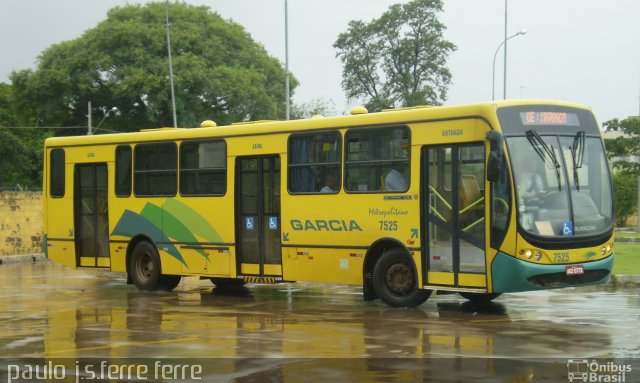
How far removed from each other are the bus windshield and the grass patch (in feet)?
20.9

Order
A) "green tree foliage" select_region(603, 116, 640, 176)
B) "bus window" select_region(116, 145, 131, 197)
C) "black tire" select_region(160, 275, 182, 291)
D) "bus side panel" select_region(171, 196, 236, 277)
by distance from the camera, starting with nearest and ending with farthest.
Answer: "bus side panel" select_region(171, 196, 236, 277), "black tire" select_region(160, 275, 182, 291), "bus window" select_region(116, 145, 131, 197), "green tree foliage" select_region(603, 116, 640, 176)

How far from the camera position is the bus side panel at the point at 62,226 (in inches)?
859

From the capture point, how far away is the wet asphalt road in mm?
10289

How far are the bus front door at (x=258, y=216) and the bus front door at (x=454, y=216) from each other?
335cm

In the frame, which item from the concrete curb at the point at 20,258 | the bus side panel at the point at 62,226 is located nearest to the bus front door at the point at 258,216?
the bus side panel at the point at 62,226

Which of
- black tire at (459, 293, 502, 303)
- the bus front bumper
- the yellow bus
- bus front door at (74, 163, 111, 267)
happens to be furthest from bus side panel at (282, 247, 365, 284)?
bus front door at (74, 163, 111, 267)

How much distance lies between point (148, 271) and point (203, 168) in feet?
8.76

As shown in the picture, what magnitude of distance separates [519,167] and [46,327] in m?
6.90

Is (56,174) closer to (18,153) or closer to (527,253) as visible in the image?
(527,253)

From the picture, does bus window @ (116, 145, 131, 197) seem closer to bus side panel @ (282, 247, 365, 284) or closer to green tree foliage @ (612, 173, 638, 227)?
bus side panel @ (282, 247, 365, 284)

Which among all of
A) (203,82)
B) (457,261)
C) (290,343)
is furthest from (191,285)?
(203,82)

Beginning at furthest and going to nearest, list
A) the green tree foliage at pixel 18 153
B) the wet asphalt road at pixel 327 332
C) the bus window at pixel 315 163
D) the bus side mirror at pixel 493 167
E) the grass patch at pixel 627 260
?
the green tree foliage at pixel 18 153 < the grass patch at pixel 627 260 < the bus window at pixel 315 163 < the bus side mirror at pixel 493 167 < the wet asphalt road at pixel 327 332

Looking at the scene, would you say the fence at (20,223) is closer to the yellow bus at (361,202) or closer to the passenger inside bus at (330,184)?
the yellow bus at (361,202)

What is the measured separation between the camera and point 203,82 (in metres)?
61.4
